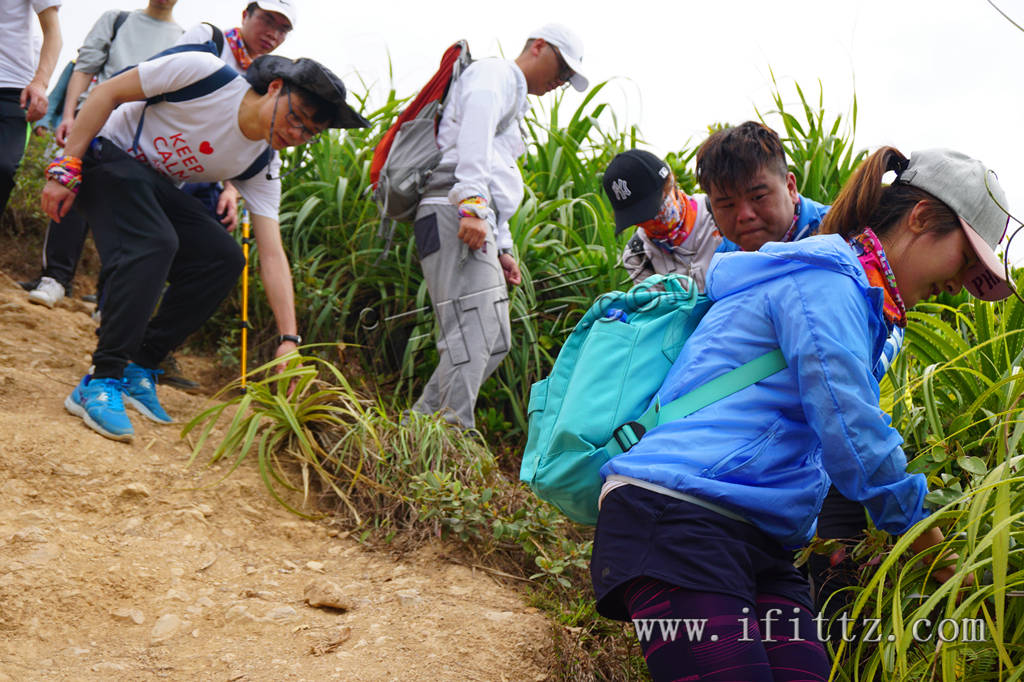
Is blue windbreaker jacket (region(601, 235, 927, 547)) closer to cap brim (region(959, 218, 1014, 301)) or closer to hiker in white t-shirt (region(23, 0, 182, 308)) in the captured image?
cap brim (region(959, 218, 1014, 301))

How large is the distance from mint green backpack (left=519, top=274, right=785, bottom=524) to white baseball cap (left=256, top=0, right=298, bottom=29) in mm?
3260

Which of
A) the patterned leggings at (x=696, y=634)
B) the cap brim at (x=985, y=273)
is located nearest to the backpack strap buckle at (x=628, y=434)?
the patterned leggings at (x=696, y=634)

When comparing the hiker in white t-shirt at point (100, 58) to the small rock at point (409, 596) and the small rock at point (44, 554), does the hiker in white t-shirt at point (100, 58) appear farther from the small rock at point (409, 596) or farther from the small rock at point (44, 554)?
the small rock at point (409, 596)

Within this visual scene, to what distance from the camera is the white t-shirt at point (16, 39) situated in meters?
4.28

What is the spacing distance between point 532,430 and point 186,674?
1.35m

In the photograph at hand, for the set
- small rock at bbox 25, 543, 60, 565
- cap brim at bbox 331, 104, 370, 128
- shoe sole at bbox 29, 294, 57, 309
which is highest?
cap brim at bbox 331, 104, 370, 128

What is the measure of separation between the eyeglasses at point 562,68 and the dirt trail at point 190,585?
7.16 ft

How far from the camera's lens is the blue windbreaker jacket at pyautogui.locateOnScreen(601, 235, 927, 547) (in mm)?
1487

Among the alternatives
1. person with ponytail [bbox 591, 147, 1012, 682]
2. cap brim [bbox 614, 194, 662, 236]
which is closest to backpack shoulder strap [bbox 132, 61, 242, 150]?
cap brim [bbox 614, 194, 662, 236]

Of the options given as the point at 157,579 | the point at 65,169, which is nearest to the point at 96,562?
the point at 157,579

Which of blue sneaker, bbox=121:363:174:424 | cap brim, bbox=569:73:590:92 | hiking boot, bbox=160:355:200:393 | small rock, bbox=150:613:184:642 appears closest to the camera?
small rock, bbox=150:613:184:642

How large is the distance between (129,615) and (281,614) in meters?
0.45

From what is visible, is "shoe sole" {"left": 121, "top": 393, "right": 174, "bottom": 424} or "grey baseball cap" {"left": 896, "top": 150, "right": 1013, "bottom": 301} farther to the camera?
"shoe sole" {"left": 121, "top": 393, "right": 174, "bottom": 424}

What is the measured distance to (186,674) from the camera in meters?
2.46
